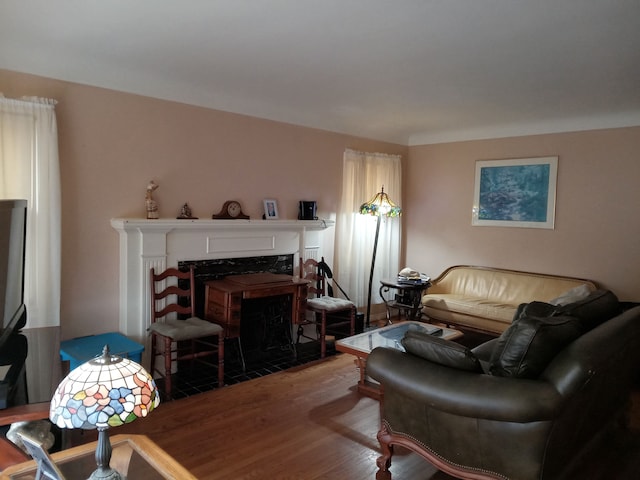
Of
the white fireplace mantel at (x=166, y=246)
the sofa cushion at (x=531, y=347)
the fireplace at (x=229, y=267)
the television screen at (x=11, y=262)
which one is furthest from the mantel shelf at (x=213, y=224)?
the sofa cushion at (x=531, y=347)

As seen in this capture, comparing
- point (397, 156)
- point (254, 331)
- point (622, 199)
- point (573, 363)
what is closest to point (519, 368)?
point (573, 363)

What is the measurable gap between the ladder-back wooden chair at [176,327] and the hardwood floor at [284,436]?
33 cm

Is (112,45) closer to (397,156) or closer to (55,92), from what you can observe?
(55,92)

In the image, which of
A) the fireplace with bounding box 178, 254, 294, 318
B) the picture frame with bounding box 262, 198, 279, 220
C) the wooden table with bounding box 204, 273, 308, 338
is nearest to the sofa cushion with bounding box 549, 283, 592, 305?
the wooden table with bounding box 204, 273, 308, 338

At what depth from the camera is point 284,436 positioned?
2891mm

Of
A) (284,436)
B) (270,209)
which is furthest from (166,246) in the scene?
(284,436)

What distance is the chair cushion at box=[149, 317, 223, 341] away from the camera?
341 cm

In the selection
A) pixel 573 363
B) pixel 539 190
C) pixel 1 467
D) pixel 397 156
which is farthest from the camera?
pixel 397 156

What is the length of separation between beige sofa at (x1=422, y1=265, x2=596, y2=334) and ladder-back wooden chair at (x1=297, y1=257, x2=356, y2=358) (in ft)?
3.36

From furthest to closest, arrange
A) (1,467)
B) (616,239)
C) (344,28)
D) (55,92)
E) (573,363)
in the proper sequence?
(616,239), (55,92), (344,28), (573,363), (1,467)

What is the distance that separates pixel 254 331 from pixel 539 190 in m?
3.43

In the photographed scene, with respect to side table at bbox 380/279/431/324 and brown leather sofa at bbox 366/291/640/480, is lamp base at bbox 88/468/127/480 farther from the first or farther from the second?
side table at bbox 380/279/431/324

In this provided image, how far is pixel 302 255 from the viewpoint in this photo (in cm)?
482

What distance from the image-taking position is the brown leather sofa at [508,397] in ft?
6.53
